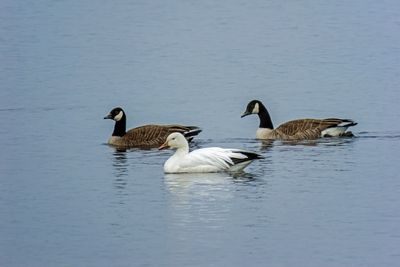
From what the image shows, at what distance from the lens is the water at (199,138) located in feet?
37.0

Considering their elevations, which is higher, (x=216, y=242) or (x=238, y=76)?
(x=238, y=76)

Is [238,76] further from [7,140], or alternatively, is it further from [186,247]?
[186,247]

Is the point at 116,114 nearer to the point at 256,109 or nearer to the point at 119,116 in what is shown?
the point at 119,116

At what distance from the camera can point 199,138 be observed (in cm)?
1853

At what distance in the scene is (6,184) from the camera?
573 inches

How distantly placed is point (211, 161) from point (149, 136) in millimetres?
3239

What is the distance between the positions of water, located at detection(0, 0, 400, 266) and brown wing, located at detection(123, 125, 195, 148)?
46cm

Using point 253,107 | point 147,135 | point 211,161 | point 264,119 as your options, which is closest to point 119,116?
point 147,135

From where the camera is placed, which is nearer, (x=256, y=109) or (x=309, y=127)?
(x=309, y=127)

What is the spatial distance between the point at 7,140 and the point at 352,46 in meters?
9.46

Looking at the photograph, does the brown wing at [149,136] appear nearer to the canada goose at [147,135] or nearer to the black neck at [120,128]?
the canada goose at [147,135]

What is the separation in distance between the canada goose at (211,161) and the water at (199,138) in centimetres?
18

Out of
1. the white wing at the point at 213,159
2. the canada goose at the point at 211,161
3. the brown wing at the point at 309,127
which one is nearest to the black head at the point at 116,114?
the brown wing at the point at 309,127

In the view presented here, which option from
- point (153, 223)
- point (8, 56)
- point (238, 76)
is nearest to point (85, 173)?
point (153, 223)
